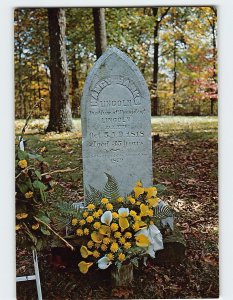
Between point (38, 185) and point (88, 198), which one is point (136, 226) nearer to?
point (88, 198)

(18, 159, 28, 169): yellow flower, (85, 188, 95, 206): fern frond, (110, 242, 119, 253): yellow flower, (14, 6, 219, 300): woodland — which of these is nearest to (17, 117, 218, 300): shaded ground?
(14, 6, 219, 300): woodland

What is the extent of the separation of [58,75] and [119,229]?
7.57 ft

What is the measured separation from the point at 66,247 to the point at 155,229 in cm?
63

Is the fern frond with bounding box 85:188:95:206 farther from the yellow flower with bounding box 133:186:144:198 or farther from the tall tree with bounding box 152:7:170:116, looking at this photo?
the tall tree with bounding box 152:7:170:116

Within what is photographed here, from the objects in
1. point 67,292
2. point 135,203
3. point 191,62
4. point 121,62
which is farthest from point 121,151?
point 191,62

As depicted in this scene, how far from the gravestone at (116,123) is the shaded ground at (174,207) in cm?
67

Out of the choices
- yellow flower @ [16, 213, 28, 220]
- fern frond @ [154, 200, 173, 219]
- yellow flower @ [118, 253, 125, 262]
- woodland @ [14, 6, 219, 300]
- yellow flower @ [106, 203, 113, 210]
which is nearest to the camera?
yellow flower @ [16, 213, 28, 220]

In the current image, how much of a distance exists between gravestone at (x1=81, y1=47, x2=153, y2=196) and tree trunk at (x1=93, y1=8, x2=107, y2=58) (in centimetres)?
168

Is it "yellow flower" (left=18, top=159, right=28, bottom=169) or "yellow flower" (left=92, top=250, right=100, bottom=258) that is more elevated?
"yellow flower" (left=18, top=159, right=28, bottom=169)

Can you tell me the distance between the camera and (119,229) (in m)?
3.09

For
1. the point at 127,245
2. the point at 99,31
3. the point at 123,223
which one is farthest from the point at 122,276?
the point at 99,31

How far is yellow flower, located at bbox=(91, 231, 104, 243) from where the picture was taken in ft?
9.97

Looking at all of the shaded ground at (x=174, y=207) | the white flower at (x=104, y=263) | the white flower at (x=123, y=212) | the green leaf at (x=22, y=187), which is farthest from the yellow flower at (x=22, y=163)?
the shaded ground at (x=174, y=207)

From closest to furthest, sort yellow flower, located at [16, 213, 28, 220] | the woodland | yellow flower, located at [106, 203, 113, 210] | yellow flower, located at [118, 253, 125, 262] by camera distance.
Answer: yellow flower, located at [16, 213, 28, 220], yellow flower, located at [118, 253, 125, 262], yellow flower, located at [106, 203, 113, 210], the woodland
